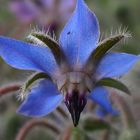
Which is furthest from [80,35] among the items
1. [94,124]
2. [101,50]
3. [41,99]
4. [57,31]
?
[57,31]

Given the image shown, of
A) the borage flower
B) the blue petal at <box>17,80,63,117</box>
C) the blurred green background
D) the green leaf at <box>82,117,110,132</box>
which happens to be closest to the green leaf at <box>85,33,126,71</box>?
the borage flower

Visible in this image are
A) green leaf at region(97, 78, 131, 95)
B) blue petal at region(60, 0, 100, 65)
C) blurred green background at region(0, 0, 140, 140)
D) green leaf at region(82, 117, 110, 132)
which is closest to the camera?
blue petal at region(60, 0, 100, 65)

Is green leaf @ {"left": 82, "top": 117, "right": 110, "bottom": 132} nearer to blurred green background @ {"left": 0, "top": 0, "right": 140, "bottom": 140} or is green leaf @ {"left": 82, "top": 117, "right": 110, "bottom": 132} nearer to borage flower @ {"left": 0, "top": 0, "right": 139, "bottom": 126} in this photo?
borage flower @ {"left": 0, "top": 0, "right": 139, "bottom": 126}

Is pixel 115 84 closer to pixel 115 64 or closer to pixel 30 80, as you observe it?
pixel 115 64

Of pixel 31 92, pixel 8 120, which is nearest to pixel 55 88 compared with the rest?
pixel 31 92

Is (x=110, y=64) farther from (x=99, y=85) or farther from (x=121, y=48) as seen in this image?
(x=121, y=48)

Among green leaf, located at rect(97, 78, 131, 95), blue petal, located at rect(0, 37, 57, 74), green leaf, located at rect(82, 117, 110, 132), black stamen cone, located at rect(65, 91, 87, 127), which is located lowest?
green leaf, located at rect(82, 117, 110, 132)
